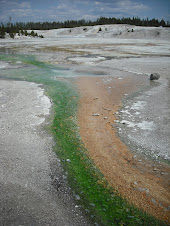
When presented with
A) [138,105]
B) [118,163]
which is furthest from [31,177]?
[138,105]

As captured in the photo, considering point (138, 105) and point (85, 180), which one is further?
point (138, 105)

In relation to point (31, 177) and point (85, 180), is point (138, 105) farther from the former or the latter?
point (31, 177)

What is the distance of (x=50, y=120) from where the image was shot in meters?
4.89

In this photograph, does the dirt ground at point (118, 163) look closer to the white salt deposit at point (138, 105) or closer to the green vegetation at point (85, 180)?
the green vegetation at point (85, 180)

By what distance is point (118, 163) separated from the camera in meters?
3.44

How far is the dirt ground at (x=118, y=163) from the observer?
272 cm

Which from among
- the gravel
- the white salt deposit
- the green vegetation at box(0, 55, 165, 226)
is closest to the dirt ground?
the green vegetation at box(0, 55, 165, 226)

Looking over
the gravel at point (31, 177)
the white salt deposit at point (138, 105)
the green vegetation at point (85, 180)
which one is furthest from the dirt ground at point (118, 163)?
the gravel at point (31, 177)

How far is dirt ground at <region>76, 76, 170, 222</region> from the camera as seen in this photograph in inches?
107

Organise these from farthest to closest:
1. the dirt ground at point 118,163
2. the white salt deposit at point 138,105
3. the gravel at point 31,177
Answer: the white salt deposit at point 138,105 < the dirt ground at point 118,163 < the gravel at point 31,177

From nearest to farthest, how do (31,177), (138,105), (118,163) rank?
(31,177) < (118,163) < (138,105)

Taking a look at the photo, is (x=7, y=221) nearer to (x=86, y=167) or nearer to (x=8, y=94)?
(x=86, y=167)

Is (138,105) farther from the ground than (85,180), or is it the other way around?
(138,105)

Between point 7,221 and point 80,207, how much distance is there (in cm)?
88
